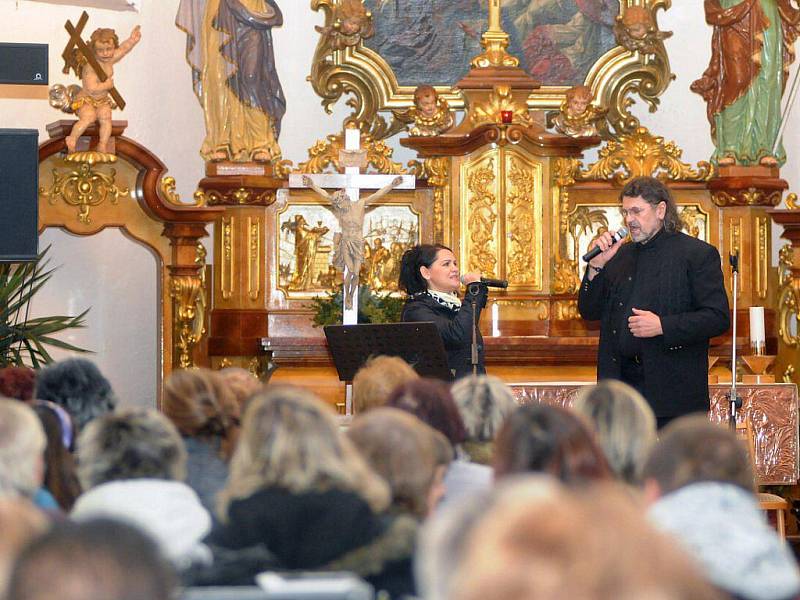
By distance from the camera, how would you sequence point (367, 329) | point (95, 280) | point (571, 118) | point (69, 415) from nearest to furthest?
point (69, 415) → point (367, 329) → point (571, 118) → point (95, 280)

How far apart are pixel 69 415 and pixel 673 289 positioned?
2.92 meters

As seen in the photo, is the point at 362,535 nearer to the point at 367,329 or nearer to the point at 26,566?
the point at 26,566

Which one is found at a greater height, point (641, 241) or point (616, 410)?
point (641, 241)

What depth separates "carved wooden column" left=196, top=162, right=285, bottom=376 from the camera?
32.7 feet

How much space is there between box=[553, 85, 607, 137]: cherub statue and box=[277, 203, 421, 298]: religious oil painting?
125 centimetres

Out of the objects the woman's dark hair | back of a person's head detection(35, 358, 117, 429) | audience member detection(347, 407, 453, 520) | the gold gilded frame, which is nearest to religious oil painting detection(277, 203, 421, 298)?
the gold gilded frame

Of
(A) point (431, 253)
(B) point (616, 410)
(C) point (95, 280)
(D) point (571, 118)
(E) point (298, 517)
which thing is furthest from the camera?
(C) point (95, 280)

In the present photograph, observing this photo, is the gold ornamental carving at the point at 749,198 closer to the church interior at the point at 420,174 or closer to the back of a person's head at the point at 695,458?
the church interior at the point at 420,174

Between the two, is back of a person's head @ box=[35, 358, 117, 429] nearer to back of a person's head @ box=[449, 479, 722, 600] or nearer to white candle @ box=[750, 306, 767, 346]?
back of a person's head @ box=[449, 479, 722, 600]

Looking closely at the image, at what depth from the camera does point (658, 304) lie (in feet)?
20.6

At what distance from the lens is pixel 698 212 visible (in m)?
10.2

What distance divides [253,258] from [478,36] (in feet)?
8.77

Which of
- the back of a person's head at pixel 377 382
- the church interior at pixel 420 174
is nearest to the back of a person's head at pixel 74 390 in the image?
the back of a person's head at pixel 377 382

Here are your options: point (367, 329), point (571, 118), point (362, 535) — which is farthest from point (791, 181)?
point (362, 535)
